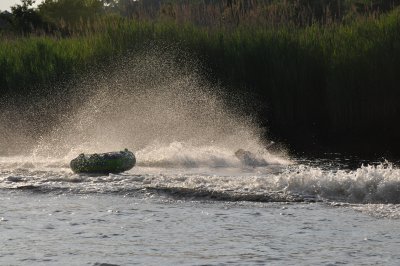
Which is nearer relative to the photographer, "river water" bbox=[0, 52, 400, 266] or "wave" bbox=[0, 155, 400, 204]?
"river water" bbox=[0, 52, 400, 266]

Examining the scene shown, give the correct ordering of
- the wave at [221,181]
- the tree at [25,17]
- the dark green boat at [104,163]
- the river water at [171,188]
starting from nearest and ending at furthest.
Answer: the river water at [171,188], the wave at [221,181], the dark green boat at [104,163], the tree at [25,17]

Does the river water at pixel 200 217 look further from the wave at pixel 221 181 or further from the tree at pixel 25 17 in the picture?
the tree at pixel 25 17

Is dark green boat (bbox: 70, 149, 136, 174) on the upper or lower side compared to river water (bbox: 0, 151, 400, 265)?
lower

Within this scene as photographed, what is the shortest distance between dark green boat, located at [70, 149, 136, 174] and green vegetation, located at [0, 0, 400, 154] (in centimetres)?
603

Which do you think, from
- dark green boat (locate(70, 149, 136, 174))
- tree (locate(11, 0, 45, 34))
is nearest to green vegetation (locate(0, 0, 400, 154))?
dark green boat (locate(70, 149, 136, 174))

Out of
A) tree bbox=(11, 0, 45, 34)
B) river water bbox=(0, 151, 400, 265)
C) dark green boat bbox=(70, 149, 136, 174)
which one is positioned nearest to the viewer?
river water bbox=(0, 151, 400, 265)

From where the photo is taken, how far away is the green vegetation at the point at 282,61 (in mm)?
24234

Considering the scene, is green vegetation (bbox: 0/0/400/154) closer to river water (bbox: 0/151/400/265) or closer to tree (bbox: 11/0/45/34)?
river water (bbox: 0/151/400/265)

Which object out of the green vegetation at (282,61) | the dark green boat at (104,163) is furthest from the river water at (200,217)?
the green vegetation at (282,61)

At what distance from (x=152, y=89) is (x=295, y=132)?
4249 millimetres

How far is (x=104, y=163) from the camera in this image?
1945 centimetres

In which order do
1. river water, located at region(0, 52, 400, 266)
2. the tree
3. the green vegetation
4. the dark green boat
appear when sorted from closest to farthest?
1. river water, located at region(0, 52, 400, 266)
2. the dark green boat
3. the green vegetation
4. the tree

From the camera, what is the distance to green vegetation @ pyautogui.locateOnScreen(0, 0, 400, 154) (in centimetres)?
2423

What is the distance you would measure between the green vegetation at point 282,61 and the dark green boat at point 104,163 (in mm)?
6031
